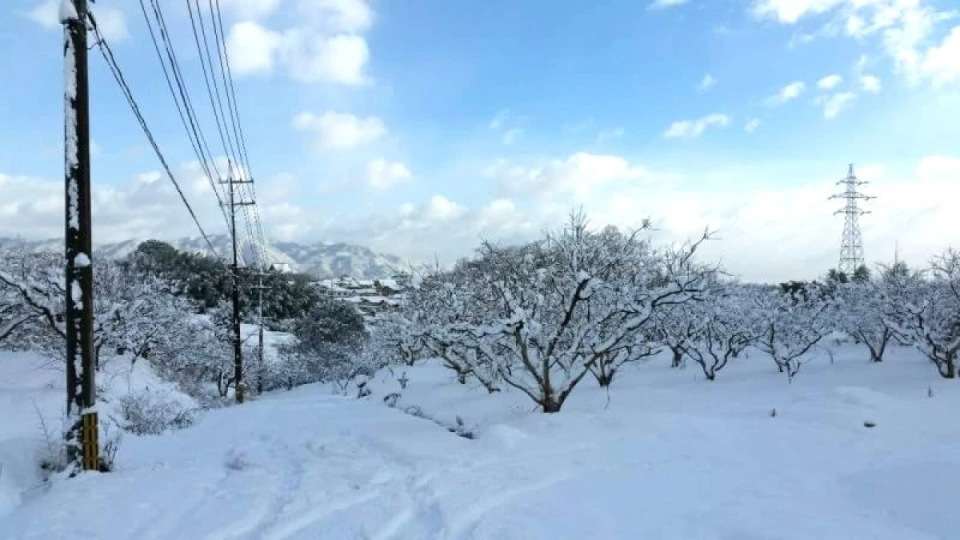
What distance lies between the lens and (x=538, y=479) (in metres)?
8.16

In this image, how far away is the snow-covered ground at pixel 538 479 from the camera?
6188mm

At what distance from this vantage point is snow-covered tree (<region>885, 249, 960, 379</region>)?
64.1ft

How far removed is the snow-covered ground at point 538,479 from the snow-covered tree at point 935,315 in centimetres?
510

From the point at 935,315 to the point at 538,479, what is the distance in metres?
19.5

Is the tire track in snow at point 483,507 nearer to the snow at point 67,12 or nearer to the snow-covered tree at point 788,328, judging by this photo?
the snow at point 67,12

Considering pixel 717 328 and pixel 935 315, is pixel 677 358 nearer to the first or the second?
pixel 717 328

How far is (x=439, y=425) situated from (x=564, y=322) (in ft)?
11.3

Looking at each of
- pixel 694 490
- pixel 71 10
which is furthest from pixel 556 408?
pixel 71 10

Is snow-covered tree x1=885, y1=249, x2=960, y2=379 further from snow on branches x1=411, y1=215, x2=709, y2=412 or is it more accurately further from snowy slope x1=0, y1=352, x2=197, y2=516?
snowy slope x1=0, y1=352, x2=197, y2=516

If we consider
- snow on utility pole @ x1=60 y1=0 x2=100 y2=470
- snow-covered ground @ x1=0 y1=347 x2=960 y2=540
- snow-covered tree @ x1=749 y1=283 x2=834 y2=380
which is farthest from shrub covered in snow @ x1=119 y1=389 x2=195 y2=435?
snow-covered tree @ x1=749 y1=283 x2=834 y2=380

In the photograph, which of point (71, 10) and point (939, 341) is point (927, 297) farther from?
point (71, 10)

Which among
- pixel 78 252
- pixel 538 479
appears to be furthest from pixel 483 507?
pixel 78 252

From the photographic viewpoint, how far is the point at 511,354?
14.9 m

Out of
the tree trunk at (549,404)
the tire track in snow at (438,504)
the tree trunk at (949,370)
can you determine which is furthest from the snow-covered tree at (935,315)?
the tire track in snow at (438,504)
